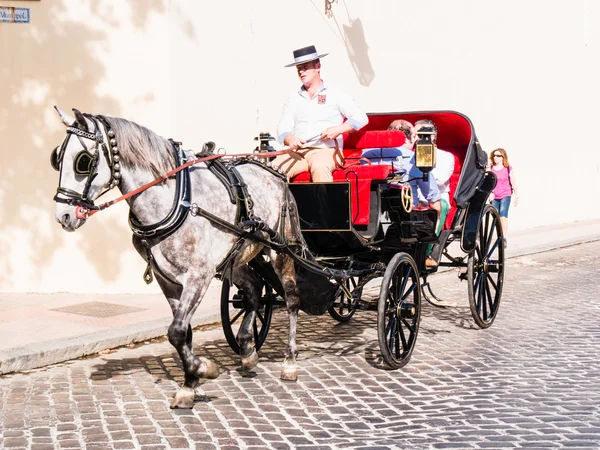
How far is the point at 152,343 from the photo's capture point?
8.01m

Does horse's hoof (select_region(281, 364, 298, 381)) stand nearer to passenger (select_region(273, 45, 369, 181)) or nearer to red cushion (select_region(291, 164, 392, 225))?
red cushion (select_region(291, 164, 392, 225))

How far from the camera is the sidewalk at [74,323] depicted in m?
7.21

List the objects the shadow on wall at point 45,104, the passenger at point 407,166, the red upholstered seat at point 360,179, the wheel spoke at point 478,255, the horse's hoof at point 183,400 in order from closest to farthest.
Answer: the horse's hoof at point 183,400, the red upholstered seat at point 360,179, the passenger at point 407,166, the wheel spoke at point 478,255, the shadow on wall at point 45,104

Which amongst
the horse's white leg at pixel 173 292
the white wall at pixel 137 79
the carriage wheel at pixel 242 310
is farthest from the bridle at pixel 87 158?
the white wall at pixel 137 79

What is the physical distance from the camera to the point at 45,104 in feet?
33.3

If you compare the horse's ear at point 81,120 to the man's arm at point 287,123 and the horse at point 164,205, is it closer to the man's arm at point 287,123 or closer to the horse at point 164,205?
the horse at point 164,205

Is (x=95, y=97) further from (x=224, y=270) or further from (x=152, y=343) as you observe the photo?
(x=224, y=270)

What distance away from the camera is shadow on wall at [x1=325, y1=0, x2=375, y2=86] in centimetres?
1420

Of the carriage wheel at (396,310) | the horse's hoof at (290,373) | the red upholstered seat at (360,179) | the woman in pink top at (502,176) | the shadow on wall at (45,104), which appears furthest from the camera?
the woman in pink top at (502,176)

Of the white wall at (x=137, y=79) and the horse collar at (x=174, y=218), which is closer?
the horse collar at (x=174, y=218)

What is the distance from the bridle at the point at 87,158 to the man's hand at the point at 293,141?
1.72 meters

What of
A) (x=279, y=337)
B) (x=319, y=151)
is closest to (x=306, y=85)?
(x=319, y=151)

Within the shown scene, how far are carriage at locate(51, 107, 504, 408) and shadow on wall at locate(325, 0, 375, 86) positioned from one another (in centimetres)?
566

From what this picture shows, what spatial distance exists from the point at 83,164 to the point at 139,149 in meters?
0.39
